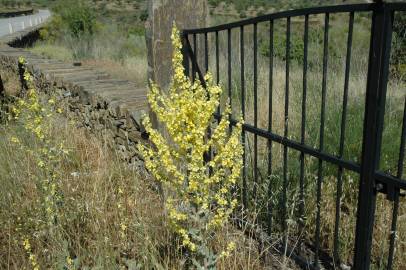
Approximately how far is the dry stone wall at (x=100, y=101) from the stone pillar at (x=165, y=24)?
470 mm

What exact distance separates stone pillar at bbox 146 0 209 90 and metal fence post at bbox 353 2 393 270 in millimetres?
1723

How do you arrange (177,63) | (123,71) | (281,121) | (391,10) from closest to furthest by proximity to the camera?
(391,10)
(177,63)
(281,121)
(123,71)

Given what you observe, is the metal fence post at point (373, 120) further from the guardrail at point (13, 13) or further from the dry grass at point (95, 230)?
the guardrail at point (13, 13)

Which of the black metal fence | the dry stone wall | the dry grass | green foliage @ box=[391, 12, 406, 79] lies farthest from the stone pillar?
green foliage @ box=[391, 12, 406, 79]

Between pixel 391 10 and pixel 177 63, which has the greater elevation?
pixel 391 10

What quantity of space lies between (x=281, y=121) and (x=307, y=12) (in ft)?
8.44

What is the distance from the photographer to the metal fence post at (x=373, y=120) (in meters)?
1.79

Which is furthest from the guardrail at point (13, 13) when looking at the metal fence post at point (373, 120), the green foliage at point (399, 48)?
the metal fence post at point (373, 120)

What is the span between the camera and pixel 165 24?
3266mm

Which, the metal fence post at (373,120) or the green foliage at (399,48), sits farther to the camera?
the green foliage at (399,48)

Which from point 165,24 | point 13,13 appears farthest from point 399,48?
point 13,13

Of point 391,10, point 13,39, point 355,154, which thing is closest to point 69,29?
point 13,39

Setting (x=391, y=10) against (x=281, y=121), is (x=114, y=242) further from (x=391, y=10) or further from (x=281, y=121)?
(x=281, y=121)

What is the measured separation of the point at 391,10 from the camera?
5.78 feet
